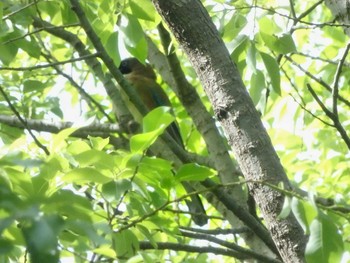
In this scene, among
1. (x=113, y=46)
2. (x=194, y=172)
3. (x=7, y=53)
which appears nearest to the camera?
(x=194, y=172)

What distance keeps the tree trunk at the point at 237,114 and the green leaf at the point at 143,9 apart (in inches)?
14.4

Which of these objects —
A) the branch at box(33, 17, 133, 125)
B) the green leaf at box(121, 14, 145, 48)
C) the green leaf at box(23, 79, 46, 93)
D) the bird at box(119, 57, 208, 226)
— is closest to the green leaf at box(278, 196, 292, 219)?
the green leaf at box(121, 14, 145, 48)

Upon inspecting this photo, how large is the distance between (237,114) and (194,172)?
20 cm

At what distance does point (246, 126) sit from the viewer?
2.04 m

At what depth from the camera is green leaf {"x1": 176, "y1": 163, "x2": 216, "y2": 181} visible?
2.03 m

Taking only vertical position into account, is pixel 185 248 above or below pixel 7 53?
below

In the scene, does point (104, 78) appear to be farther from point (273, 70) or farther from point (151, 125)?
point (151, 125)

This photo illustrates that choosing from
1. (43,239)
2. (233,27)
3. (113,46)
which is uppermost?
(233,27)

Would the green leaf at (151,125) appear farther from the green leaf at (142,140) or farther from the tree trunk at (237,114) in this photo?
the tree trunk at (237,114)

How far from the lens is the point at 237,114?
206cm

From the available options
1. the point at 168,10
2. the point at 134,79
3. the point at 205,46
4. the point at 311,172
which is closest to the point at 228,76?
the point at 205,46

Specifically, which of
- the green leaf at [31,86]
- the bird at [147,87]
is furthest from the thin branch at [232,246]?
the bird at [147,87]

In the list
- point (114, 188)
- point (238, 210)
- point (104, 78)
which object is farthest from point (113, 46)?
point (104, 78)

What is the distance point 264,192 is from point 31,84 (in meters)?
1.84
